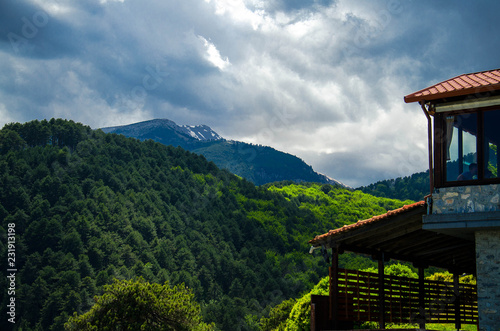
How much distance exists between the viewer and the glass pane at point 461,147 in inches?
435

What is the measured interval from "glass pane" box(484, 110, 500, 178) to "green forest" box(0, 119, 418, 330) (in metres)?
48.2

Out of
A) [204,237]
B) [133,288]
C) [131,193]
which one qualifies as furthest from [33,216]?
[133,288]

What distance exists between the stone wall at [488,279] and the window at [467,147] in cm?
111

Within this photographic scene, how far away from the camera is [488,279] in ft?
34.7

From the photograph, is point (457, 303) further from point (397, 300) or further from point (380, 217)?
point (380, 217)

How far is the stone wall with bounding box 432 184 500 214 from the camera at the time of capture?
10664 millimetres

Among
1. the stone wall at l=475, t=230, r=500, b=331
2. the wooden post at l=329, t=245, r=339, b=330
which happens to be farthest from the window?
the wooden post at l=329, t=245, r=339, b=330

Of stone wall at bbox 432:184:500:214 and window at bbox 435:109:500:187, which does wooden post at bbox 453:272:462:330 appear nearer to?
stone wall at bbox 432:184:500:214

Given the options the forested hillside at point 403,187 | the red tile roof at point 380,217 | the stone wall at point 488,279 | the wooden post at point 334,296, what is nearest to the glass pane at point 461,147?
the red tile roof at point 380,217

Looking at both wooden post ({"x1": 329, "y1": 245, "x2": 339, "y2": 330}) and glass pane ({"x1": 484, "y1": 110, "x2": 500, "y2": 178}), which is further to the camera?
wooden post ({"x1": 329, "y1": 245, "x2": 339, "y2": 330})

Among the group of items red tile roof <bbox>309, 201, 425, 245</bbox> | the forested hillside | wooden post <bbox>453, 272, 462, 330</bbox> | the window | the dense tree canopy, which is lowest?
the dense tree canopy

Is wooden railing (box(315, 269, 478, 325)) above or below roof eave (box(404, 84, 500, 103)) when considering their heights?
below

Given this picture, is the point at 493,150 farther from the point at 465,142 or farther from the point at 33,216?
the point at 33,216

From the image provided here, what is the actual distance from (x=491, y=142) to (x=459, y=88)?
48.5 inches
